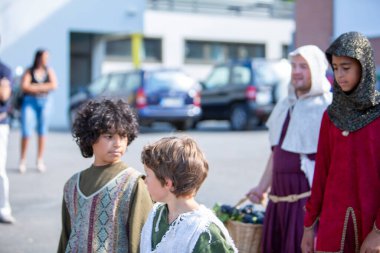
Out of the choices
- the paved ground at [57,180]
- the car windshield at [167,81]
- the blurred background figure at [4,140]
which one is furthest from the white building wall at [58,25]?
the blurred background figure at [4,140]

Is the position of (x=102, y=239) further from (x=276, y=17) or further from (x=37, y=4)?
(x=276, y=17)

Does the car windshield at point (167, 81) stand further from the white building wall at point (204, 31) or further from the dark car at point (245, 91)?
the white building wall at point (204, 31)

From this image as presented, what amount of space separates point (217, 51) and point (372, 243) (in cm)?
3128

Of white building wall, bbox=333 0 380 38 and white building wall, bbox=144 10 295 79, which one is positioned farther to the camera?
white building wall, bbox=144 10 295 79

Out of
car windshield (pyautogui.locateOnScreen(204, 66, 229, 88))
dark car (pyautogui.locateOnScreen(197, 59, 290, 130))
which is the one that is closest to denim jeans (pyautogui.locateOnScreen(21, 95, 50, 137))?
dark car (pyautogui.locateOnScreen(197, 59, 290, 130))

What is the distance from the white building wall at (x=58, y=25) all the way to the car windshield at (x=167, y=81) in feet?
19.7

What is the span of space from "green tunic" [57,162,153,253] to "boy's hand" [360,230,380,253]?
0.99 meters

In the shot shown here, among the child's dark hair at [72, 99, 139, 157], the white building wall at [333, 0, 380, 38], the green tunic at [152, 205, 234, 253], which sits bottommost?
the green tunic at [152, 205, 234, 253]

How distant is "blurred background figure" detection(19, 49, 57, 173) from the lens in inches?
409

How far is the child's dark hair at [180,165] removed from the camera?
106 inches

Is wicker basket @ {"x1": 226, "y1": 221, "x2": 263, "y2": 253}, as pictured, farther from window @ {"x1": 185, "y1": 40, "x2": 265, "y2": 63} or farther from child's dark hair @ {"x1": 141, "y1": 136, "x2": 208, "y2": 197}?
window @ {"x1": 185, "y1": 40, "x2": 265, "y2": 63}

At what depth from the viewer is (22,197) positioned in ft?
28.1

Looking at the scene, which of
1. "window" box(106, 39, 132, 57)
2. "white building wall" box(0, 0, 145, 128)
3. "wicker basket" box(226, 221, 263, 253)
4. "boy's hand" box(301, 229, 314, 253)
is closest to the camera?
"boy's hand" box(301, 229, 314, 253)

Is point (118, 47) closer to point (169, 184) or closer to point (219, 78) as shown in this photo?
point (219, 78)
